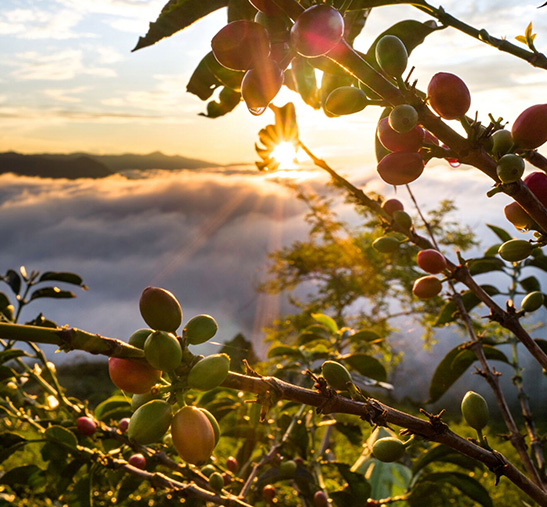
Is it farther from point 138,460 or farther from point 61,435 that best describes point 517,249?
point 61,435

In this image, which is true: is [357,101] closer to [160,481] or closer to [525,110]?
[525,110]

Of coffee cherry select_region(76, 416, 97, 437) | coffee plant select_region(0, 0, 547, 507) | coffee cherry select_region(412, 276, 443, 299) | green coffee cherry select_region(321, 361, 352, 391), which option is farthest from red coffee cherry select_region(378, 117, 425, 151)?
coffee cherry select_region(76, 416, 97, 437)

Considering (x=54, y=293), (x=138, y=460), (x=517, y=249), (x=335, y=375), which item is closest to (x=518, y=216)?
(x=517, y=249)

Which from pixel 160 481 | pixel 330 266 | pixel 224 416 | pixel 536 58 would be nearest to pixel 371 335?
pixel 224 416

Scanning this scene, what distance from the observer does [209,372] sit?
0.36m

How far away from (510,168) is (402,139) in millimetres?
97

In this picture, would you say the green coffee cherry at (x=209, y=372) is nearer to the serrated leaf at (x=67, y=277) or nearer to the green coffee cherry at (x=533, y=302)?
the green coffee cherry at (x=533, y=302)

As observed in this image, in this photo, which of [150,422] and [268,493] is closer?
[150,422]

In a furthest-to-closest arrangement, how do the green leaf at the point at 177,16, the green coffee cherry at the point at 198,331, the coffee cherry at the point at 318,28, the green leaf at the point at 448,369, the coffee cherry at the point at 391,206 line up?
the green leaf at the point at 448,369, the coffee cherry at the point at 391,206, the green leaf at the point at 177,16, the green coffee cherry at the point at 198,331, the coffee cherry at the point at 318,28

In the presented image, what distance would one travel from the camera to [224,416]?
4.05 ft

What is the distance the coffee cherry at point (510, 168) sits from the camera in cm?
40

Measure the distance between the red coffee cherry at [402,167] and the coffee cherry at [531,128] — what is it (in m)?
0.09

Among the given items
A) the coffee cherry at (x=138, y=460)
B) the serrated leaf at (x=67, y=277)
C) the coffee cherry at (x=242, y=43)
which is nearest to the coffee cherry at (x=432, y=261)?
the coffee cherry at (x=242, y=43)

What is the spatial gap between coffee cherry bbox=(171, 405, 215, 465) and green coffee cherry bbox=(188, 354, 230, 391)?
0.12 ft
